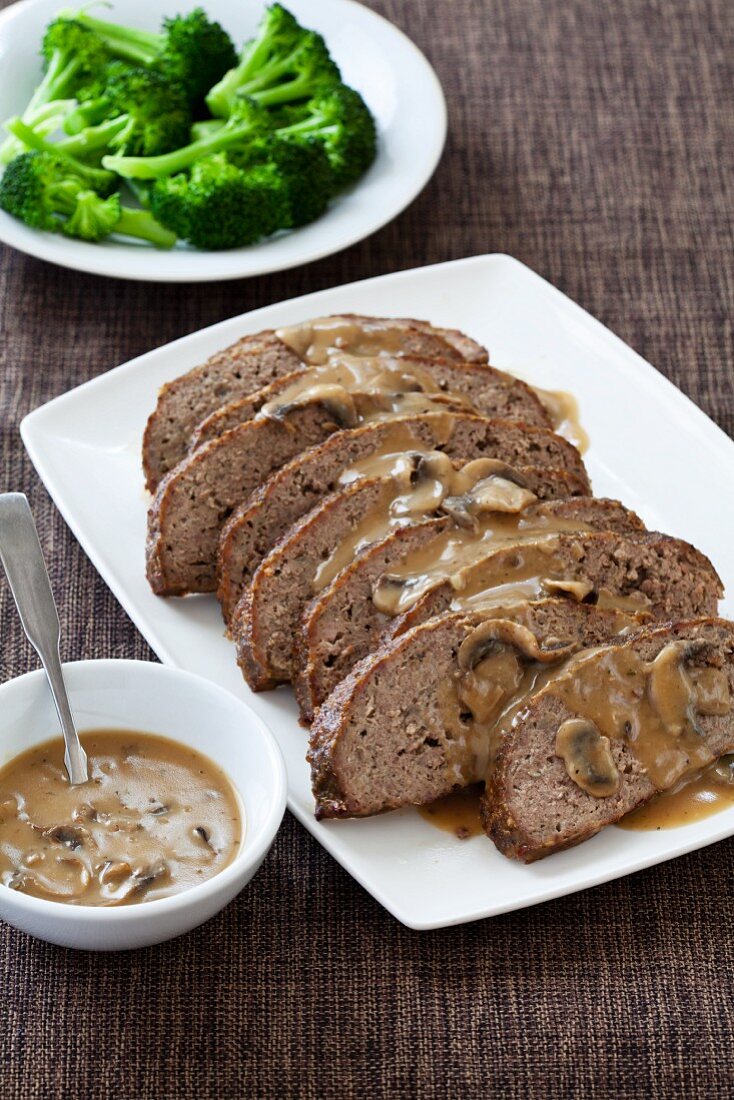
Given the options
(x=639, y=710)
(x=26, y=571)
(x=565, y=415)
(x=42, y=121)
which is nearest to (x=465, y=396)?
(x=565, y=415)

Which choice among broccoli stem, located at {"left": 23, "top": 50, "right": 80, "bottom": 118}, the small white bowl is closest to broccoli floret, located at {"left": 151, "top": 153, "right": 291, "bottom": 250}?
broccoli stem, located at {"left": 23, "top": 50, "right": 80, "bottom": 118}

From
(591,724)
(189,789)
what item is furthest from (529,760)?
(189,789)

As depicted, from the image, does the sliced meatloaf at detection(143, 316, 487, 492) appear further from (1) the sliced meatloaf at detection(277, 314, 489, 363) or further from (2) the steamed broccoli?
(2) the steamed broccoli

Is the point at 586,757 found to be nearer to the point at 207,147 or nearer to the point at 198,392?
the point at 198,392

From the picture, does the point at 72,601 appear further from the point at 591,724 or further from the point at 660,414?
the point at 660,414

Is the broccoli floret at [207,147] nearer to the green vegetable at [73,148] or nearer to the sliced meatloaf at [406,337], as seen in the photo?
the green vegetable at [73,148]
